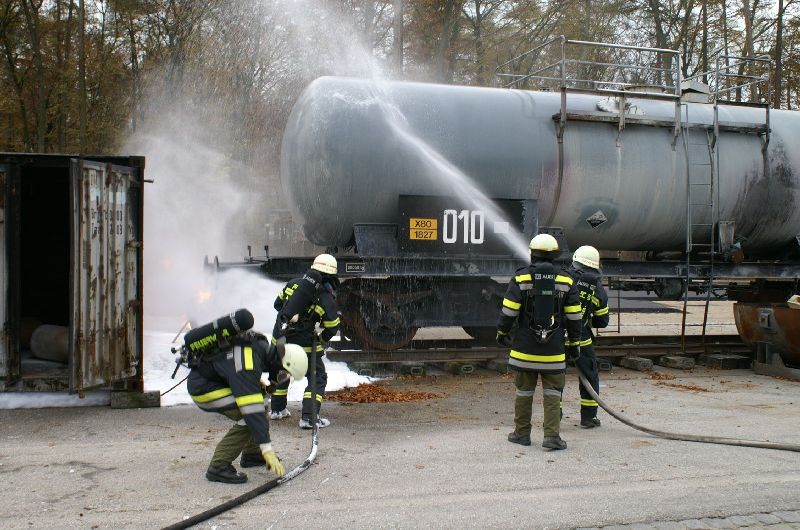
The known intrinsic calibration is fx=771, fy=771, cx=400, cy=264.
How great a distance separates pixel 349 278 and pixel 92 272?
3.19 metres

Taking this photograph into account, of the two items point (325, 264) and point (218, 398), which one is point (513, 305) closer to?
point (325, 264)

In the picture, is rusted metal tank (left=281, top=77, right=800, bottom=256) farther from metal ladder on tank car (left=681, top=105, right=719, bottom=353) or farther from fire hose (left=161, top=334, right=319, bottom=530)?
fire hose (left=161, top=334, right=319, bottom=530)

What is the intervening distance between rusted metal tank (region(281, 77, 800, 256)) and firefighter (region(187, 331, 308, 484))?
168 inches

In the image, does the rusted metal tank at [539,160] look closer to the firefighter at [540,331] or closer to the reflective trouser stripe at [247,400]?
the firefighter at [540,331]

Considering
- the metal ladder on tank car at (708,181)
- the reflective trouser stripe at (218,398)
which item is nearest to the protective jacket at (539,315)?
the reflective trouser stripe at (218,398)

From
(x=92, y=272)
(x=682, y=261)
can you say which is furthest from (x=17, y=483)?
(x=682, y=261)

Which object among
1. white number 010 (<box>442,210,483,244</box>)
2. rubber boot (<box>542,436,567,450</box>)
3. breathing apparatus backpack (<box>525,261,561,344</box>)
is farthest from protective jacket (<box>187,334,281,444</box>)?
white number 010 (<box>442,210,483,244</box>)

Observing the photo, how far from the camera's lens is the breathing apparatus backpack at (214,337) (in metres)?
5.14

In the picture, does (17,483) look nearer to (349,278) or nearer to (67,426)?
(67,426)

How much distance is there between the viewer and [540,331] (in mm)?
6492

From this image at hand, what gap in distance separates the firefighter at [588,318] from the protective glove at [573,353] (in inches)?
8.0

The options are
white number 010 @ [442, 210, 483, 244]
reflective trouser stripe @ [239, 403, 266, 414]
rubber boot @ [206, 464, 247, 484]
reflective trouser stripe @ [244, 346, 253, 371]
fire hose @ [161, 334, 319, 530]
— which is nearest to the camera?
fire hose @ [161, 334, 319, 530]

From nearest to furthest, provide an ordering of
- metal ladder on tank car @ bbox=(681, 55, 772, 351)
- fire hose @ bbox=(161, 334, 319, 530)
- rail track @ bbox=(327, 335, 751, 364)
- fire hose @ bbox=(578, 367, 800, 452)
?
fire hose @ bbox=(161, 334, 319, 530), fire hose @ bbox=(578, 367, 800, 452), rail track @ bbox=(327, 335, 751, 364), metal ladder on tank car @ bbox=(681, 55, 772, 351)

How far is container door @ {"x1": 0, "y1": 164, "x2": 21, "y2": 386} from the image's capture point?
289 inches
